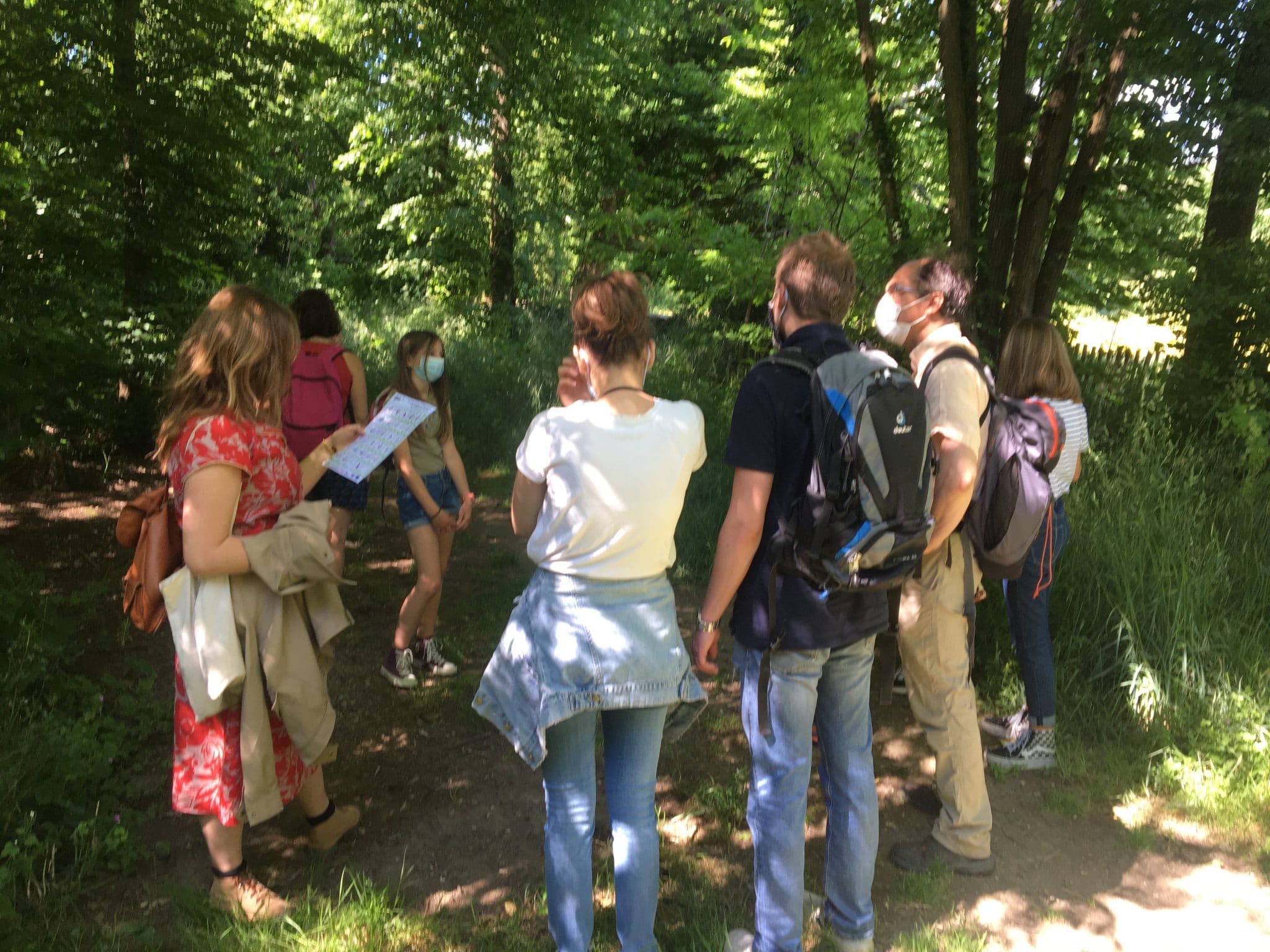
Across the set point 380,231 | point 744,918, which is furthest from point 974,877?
point 380,231

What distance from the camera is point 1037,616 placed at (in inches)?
146

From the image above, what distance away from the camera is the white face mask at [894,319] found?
9.80 feet

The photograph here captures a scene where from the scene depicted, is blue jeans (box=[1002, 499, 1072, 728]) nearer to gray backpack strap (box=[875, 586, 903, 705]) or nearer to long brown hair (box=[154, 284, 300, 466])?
gray backpack strap (box=[875, 586, 903, 705])

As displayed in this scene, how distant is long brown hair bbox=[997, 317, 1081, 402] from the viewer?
3.63 meters

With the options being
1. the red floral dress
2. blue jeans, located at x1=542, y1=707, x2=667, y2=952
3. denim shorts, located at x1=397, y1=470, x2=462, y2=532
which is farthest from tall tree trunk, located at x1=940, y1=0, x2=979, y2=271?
the red floral dress

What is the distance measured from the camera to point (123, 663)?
4.47 meters

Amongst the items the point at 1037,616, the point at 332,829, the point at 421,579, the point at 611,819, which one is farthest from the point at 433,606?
the point at 1037,616

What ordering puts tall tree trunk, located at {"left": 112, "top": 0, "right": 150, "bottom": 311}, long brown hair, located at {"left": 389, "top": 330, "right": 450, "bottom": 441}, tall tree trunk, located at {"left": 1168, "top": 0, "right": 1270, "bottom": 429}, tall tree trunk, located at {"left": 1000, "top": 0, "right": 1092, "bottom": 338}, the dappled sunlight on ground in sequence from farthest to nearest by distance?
tall tree trunk, located at {"left": 112, "top": 0, "right": 150, "bottom": 311}
tall tree trunk, located at {"left": 1000, "top": 0, "right": 1092, "bottom": 338}
tall tree trunk, located at {"left": 1168, "top": 0, "right": 1270, "bottom": 429}
long brown hair, located at {"left": 389, "top": 330, "right": 450, "bottom": 441}
the dappled sunlight on ground

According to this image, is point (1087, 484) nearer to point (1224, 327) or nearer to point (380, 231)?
point (1224, 327)

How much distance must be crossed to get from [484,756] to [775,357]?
238cm

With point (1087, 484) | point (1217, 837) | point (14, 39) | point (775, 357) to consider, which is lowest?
point (1217, 837)

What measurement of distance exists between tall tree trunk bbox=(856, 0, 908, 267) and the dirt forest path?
341cm

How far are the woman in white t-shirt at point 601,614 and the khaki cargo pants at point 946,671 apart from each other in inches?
40.0

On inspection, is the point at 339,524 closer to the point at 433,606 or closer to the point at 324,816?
the point at 433,606
